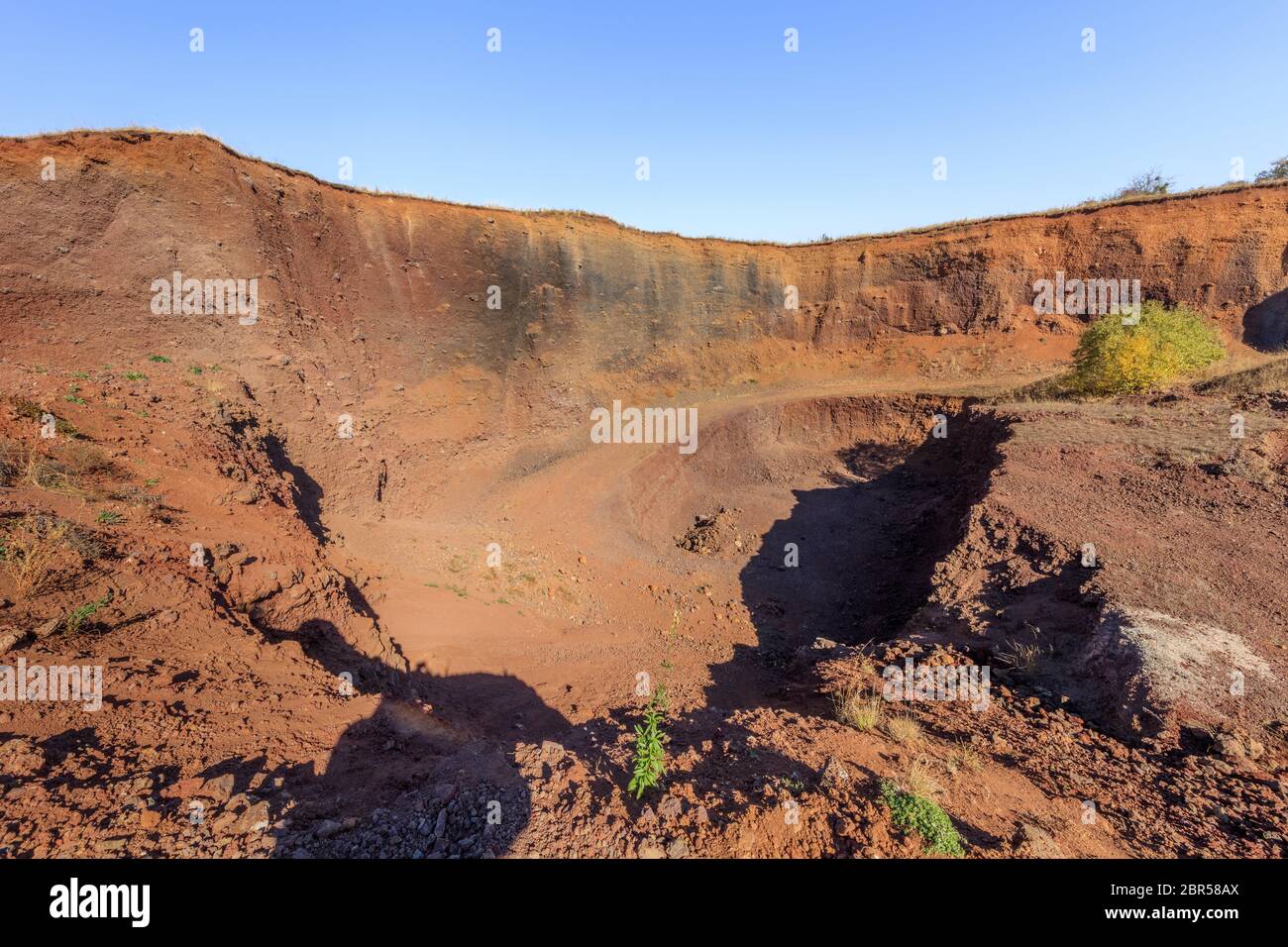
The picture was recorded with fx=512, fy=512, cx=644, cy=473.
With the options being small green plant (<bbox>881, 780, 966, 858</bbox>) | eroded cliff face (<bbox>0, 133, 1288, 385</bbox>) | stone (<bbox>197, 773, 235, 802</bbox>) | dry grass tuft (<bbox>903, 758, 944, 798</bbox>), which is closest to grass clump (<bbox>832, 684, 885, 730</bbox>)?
dry grass tuft (<bbox>903, 758, 944, 798</bbox>)

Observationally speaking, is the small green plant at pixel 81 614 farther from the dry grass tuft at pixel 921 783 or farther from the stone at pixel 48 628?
the dry grass tuft at pixel 921 783

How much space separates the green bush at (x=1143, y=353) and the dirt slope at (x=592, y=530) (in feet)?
4.93

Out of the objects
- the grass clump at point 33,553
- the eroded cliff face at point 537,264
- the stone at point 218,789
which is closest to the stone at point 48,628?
the grass clump at point 33,553

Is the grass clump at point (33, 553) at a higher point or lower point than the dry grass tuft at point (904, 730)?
higher

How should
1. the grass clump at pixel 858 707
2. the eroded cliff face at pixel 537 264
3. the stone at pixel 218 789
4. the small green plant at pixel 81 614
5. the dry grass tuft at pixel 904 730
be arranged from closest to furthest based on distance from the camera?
the stone at pixel 218 789 < the small green plant at pixel 81 614 < the dry grass tuft at pixel 904 730 < the grass clump at pixel 858 707 < the eroded cliff face at pixel 537 264

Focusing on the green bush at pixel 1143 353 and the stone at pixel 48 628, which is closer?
the stone at pixel 48 628

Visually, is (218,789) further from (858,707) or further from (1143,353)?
(1143,353)

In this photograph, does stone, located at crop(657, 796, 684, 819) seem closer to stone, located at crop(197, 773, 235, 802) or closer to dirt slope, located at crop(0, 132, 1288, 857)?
dirt slope, located at crop(0, 132, 1288, 857)

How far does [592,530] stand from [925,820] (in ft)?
32.8

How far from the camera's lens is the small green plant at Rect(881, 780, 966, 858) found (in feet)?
9.40

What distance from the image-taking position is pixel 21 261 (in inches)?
361

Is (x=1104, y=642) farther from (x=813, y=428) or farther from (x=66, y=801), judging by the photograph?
(x=813, y=428)

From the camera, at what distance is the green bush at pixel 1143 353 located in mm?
11898
